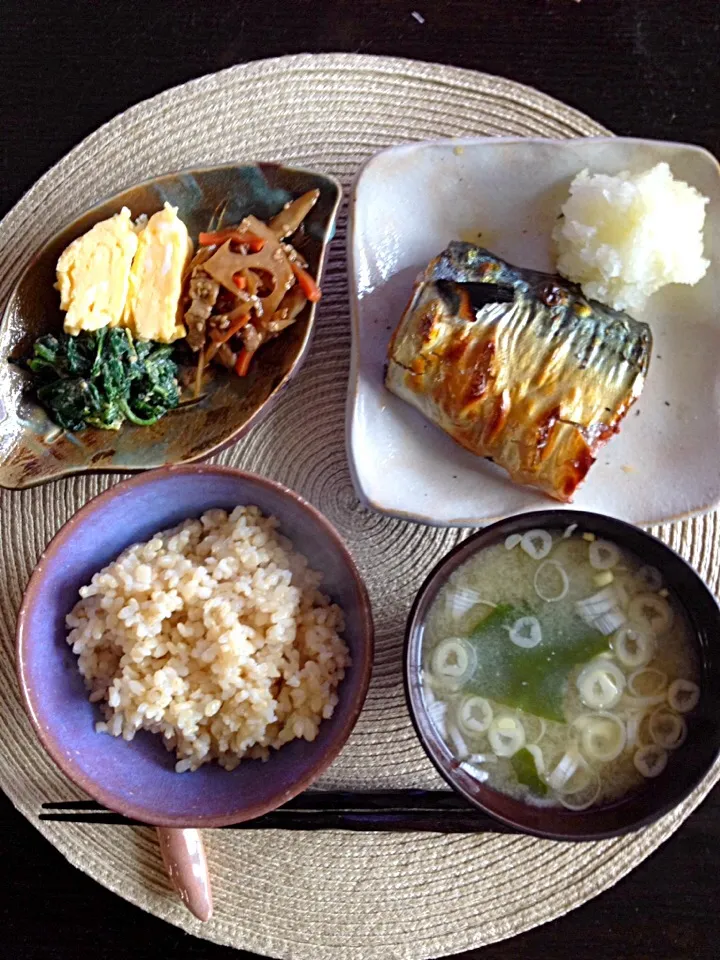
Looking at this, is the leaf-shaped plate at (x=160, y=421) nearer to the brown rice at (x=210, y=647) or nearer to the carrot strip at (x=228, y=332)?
the carrot strip at (x=228, y=332)

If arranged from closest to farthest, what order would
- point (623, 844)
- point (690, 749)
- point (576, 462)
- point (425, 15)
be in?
point (690, 749)
point (576, 462)
point (623, 844)
point (425, 15)

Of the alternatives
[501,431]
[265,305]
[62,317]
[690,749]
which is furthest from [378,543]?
[62,317]

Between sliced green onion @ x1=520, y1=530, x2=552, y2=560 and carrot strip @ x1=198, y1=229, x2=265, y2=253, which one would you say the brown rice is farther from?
carrot strip @ x1=198, y1=229, x2=265, y2=253

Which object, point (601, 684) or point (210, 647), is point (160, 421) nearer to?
point (210, 647)

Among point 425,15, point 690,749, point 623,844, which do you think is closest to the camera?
point 690,749

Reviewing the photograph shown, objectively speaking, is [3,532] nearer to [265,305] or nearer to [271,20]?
[265,305]

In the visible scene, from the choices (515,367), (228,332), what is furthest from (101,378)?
(515,367)
